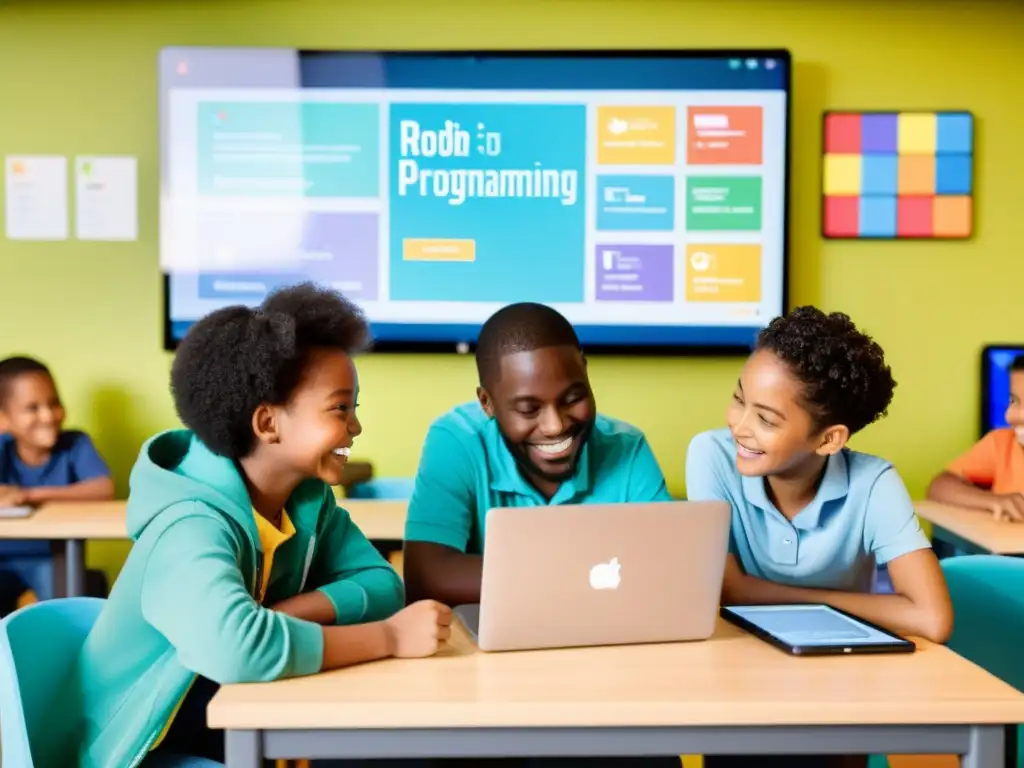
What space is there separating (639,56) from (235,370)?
2.39m

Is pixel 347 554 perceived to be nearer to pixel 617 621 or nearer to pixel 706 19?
pixel 617 621

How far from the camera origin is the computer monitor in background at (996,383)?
11.7 feet

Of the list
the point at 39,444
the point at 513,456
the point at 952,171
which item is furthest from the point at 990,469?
the point at 39,444

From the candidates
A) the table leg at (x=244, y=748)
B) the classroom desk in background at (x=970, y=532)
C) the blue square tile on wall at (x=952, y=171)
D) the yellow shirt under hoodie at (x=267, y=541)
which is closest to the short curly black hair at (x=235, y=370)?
the yellow shirt under hoodie at (x=267, y=541)

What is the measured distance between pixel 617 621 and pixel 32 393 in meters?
2.50

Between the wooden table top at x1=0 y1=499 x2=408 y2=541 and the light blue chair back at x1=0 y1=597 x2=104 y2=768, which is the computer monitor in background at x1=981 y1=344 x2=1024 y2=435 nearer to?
the wooden table top at x1=0 y1=499 x2=408 y2=541

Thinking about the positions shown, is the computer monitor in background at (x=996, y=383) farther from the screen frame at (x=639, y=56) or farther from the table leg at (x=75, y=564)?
the table leg at (x=75, y=564)

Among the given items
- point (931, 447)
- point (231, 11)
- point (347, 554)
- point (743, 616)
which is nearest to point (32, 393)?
point (231, 11)

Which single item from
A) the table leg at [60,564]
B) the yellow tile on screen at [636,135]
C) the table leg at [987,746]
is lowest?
the table leg at [60,564]

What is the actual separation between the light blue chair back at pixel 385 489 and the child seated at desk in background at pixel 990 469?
62.8 inches

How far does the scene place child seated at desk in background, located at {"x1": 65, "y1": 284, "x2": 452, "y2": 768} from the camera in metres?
1.28

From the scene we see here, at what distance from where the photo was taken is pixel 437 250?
11.6 ft

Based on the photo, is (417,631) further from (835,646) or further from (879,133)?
(879,133)

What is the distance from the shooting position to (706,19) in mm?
3545
